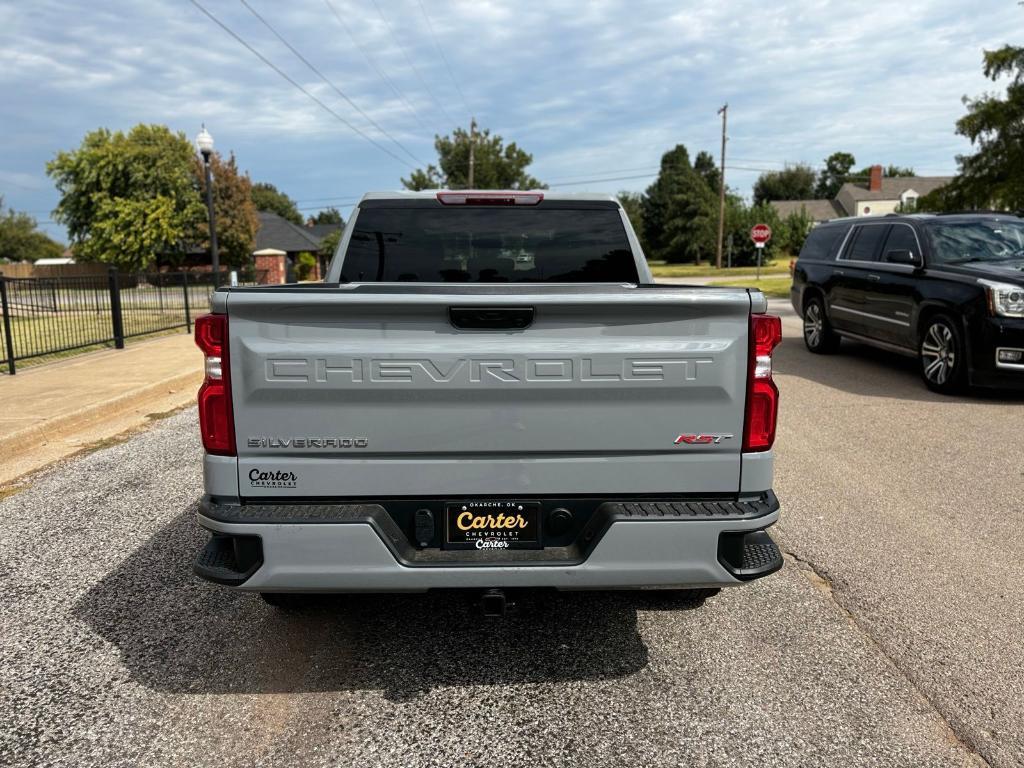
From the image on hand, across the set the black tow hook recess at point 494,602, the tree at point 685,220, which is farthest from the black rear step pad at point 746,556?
the tree at point 685,220

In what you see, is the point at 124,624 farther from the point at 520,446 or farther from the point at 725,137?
the point at 725,137

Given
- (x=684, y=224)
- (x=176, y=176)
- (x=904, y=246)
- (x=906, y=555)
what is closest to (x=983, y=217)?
(x=904, y=246)

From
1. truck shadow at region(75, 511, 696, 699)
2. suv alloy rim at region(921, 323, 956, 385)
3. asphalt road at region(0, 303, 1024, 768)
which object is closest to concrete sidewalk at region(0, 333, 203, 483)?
asphalt road at region(0, 303, 1024, 768)

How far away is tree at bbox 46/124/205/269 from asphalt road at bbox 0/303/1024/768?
50.2m

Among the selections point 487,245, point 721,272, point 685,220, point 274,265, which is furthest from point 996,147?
point 685,220

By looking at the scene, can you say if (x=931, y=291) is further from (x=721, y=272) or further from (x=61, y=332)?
(x=721, y=272)

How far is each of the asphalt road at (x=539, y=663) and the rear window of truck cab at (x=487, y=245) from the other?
1.78 m

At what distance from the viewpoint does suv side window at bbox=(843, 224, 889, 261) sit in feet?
34.6

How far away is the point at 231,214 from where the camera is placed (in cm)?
4906

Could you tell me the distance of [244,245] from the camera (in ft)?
165

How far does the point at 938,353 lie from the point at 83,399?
9.74m

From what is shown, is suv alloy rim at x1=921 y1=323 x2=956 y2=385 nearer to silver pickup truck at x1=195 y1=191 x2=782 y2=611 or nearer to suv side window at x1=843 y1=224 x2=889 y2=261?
suv side window at x1=843 y1=224 x2=889 y2=261

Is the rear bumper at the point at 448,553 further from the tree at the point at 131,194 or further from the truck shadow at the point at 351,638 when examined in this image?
the tree at the point at 131,194

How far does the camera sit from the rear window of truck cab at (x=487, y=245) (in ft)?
14.4
